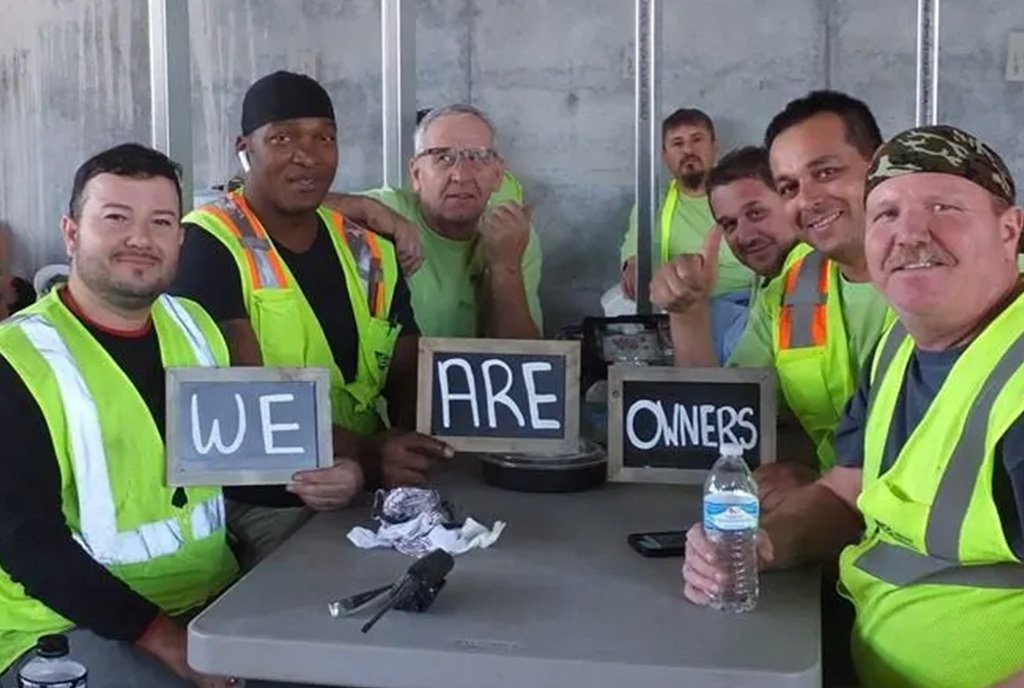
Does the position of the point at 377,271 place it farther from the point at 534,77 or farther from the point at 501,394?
the point at 534,77

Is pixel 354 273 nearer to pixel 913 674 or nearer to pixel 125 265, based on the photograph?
pixel 125 265

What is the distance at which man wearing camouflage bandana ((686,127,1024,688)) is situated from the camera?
5.28 feet

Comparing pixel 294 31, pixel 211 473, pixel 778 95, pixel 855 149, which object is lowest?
pixel 211 473

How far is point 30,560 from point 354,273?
1015 mm

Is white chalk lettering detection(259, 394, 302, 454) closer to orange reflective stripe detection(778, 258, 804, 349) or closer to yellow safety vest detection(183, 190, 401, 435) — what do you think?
yellow safety vest detection(183, 190, 401, 435)

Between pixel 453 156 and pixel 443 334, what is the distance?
0.45 m

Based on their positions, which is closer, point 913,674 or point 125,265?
point 913,674

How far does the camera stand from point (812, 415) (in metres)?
2.48

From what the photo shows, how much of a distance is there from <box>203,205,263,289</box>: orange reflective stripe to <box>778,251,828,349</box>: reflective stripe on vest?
101 cm

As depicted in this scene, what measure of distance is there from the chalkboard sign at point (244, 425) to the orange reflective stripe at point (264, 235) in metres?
0.51

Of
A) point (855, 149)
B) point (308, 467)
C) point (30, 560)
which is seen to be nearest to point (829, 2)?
point (855, 149)

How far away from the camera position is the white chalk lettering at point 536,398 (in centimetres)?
235

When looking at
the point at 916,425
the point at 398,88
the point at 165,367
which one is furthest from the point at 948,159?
the point at 398,88

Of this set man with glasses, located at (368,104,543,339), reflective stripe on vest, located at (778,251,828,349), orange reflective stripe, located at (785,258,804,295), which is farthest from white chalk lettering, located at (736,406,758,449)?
man with glasses, located at (368,104,543,339)
